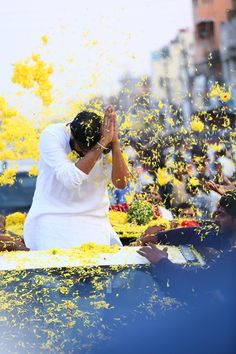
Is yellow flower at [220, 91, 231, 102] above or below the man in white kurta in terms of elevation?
above

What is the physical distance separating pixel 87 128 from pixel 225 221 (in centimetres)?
88

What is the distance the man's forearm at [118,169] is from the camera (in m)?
3.39

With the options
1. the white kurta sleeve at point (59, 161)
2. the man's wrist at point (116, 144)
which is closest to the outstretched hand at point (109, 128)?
A: the man's wrist at point (116, 144)

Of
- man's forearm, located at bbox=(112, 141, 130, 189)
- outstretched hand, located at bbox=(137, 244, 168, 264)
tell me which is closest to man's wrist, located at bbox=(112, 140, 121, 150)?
man's forearm, located at bbox=(112, 141, 130, 189)

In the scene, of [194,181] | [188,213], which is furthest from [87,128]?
[188,213]

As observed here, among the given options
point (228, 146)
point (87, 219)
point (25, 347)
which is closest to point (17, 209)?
point (87, 219)

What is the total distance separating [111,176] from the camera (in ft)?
11.7

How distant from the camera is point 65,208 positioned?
355cm

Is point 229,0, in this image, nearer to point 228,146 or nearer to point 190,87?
point 190,87

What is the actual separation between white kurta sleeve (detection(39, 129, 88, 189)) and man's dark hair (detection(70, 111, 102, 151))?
0.41 feet

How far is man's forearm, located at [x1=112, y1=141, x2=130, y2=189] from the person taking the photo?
3387 mm

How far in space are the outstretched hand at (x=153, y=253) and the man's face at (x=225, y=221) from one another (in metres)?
0.27

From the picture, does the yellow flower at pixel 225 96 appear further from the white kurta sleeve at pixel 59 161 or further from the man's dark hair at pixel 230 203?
the white kurta sleeve at pixel 59 161

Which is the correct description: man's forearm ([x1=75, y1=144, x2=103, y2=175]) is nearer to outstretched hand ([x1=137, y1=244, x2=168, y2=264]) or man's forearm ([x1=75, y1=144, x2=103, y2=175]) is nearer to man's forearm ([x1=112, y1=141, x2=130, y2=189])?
man's forearm ([x1=112, y1=141, x2=130, y2=189])
